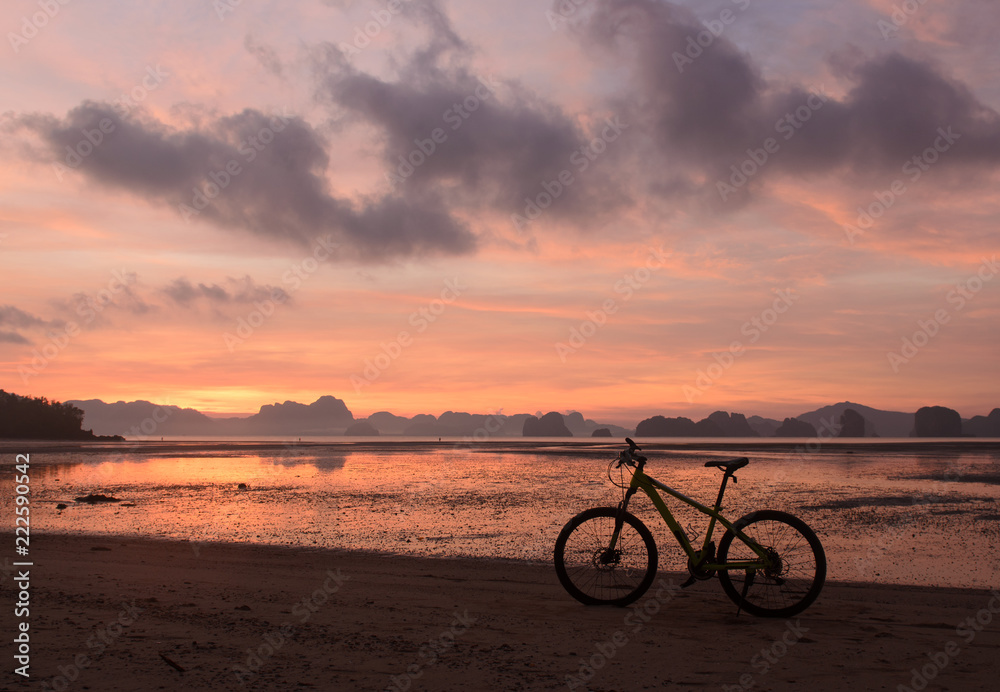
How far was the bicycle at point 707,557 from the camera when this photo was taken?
24.0 ft

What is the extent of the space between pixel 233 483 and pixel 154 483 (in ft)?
10.1

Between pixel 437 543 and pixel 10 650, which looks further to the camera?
pixel 437 543

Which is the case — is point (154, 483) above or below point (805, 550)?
below

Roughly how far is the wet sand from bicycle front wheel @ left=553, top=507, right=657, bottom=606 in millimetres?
278

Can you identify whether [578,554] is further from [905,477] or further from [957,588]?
[905,477]

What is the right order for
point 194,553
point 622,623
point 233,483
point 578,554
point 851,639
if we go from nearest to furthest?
1. point 851,639
2. point 622,623
3. point 578,554
4. point 194,553
5. point 233,483

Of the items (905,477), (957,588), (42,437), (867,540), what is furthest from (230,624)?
(42,437)

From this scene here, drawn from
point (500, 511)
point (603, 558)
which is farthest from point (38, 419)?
point (603, 558)

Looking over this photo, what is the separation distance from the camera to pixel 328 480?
1039 inches

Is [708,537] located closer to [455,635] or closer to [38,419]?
[455,635]

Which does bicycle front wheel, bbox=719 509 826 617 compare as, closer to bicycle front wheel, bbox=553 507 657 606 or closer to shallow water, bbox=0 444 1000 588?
bicycle front wheel, bbox=553 507 657 606

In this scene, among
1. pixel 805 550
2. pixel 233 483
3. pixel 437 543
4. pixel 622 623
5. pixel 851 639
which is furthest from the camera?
pixel 233 483

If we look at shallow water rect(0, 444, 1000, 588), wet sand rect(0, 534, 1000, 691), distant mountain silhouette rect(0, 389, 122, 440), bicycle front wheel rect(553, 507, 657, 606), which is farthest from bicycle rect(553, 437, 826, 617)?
distant mountain silhouette rect(0, 389, 122, 440)

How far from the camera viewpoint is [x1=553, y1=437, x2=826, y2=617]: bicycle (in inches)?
288
